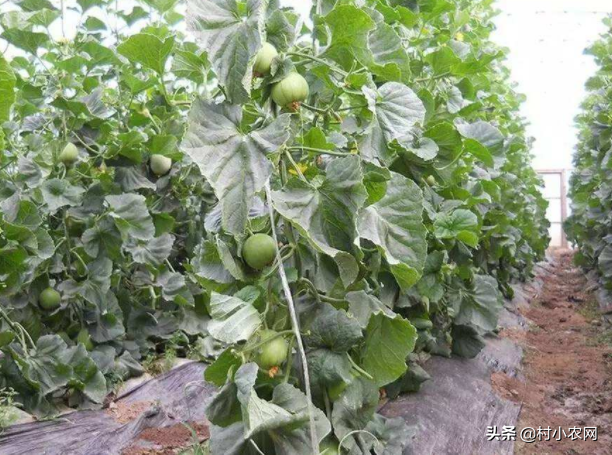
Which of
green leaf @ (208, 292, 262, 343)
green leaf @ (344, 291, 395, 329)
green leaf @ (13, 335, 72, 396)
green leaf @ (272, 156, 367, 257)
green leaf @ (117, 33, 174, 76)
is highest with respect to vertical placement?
Answer: green leaf @ (117, 33, 174, 76)

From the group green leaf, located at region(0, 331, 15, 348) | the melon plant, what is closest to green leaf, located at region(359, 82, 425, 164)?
the melon plant

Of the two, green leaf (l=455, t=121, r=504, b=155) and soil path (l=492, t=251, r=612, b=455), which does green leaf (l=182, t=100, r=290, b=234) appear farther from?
soil path (l=492, t=251, r=612, b=455)

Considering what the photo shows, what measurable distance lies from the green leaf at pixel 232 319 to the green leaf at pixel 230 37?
432 mm

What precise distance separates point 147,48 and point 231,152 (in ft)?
1.71

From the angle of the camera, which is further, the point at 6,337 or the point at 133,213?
the point at 133,213

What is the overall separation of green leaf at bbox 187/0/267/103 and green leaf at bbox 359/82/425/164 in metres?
0.34

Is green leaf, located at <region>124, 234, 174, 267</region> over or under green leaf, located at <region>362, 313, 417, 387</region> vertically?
under

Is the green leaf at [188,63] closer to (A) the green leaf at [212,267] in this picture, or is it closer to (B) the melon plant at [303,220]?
(B) the melon plant at [303,220]

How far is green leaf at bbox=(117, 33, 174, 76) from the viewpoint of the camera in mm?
1765

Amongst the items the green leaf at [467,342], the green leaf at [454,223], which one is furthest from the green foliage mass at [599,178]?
the green leaf at [454,223]

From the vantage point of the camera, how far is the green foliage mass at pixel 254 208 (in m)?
1.54

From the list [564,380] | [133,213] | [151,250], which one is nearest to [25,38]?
[133,213]

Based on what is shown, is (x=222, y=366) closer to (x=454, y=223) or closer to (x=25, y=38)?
(x=454, y=223)

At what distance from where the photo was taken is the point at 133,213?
10.3 ft
